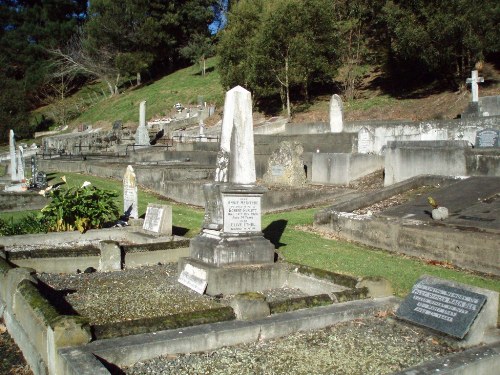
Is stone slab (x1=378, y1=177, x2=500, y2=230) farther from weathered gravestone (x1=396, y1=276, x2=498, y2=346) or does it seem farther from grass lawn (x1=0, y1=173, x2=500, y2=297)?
weathered gravestone (x1=396, y1=276, x2=498, y2=346)

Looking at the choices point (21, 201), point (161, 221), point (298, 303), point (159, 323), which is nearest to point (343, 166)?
point (161, 221)

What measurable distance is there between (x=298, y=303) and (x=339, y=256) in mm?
4054

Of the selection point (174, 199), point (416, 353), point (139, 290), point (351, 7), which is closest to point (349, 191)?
point (174, 199)

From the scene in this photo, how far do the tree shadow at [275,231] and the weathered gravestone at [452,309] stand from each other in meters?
5.03

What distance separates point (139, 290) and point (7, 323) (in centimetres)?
191

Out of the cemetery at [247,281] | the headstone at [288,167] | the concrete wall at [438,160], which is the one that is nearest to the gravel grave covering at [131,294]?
the cemetery at [247,281]

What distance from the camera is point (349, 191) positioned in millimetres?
18109

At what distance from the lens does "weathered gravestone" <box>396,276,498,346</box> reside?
5.84 metres

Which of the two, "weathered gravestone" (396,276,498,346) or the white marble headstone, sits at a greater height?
the white marble headstone

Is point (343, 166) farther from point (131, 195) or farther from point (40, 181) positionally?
point (40, 181)

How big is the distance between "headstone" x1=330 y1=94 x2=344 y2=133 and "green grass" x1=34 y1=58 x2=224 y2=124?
889 inches

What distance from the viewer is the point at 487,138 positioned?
54.9 ft

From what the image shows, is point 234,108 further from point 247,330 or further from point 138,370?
point 138,370

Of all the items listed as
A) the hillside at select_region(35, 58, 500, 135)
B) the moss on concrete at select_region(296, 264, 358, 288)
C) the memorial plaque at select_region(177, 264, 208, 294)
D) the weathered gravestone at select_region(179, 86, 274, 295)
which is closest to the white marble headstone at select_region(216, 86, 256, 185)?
the weathered gravestone at select_region(179, 86, 274, 295)
